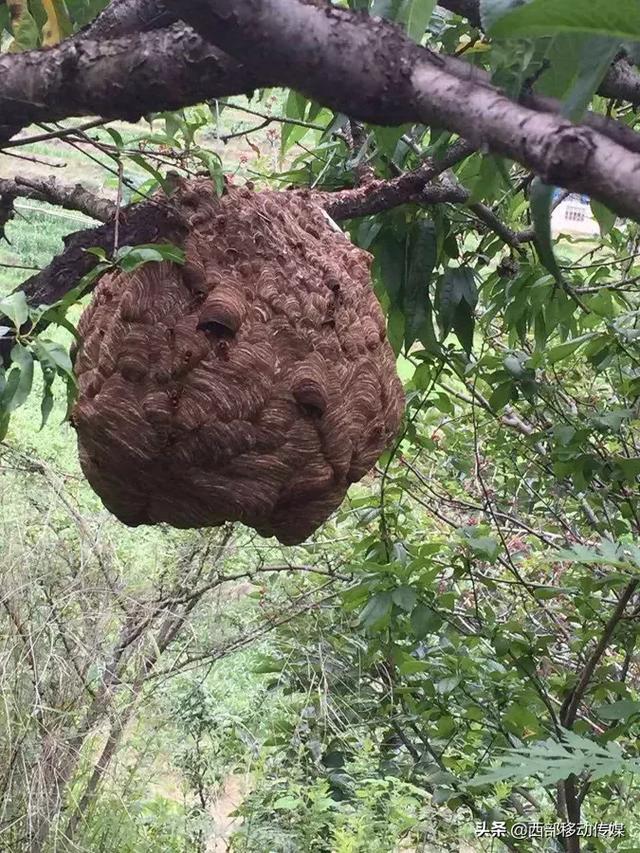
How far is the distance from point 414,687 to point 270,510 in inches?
26.4

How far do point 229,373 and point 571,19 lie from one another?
61 centimetres

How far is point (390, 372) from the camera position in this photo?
98 cm

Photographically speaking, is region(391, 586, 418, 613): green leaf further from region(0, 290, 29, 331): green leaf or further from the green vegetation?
region(0, 290, 29, 331): green leaf

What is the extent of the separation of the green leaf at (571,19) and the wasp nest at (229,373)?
598 mm

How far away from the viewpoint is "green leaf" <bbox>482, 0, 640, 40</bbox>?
0.23 m

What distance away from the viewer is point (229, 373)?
83cm

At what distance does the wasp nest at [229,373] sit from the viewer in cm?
82

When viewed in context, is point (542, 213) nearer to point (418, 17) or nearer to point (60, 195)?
point (418, 17)

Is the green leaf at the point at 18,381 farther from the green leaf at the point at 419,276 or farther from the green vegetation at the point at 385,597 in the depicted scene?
the green leaf at the point at 419,276

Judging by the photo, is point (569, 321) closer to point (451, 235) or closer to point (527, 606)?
point (451, 235)

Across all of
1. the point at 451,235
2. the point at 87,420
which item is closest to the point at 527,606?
the point at 451,235

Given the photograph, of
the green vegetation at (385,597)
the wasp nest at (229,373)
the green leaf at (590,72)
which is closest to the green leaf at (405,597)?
the green vegetation at (385,597)

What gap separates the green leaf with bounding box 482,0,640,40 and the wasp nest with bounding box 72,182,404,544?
1.96 ft

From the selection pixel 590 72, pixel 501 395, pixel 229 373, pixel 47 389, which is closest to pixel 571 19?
pixel 590 72
